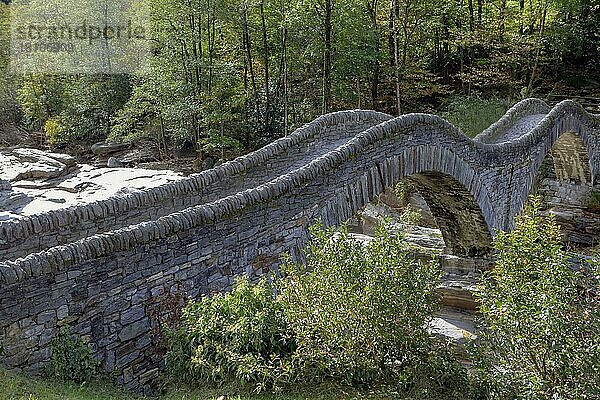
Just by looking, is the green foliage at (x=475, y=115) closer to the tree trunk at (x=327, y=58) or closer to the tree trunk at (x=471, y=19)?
the tree trunk at (x=327, y=58)

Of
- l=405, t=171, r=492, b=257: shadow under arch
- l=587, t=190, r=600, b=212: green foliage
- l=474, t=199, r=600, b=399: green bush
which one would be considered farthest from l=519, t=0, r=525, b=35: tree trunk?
l=474, t=199, r=600, b=399: green bush

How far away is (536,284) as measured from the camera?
15.8 ft

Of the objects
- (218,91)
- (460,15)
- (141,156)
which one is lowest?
(141,156)

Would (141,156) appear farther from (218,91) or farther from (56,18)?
Result: (56,18)

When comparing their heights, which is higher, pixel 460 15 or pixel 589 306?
pixel 460 15

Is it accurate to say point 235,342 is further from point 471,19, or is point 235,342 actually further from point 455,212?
point 471,19

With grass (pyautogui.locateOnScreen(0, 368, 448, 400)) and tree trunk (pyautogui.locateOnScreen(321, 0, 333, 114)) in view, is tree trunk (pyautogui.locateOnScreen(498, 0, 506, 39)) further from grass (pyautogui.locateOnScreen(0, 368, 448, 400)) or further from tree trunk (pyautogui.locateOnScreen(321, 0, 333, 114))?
grass (pyautogui.locateOnScreen(0, 368, 448, 400))

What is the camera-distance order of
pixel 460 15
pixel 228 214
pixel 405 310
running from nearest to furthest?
pixel 405 310 → pixel 228 214 → pixel 460 15

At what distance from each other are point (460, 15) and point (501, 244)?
2247 centimetres

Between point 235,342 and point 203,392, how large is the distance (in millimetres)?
552

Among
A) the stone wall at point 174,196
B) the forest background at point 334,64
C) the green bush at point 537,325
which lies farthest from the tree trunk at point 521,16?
the green bush at point 537,325

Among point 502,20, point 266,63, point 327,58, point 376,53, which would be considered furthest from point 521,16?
point 266,63

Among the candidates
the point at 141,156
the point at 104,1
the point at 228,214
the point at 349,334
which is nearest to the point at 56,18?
the point at 104,1

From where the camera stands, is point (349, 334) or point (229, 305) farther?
point (229, 305)
